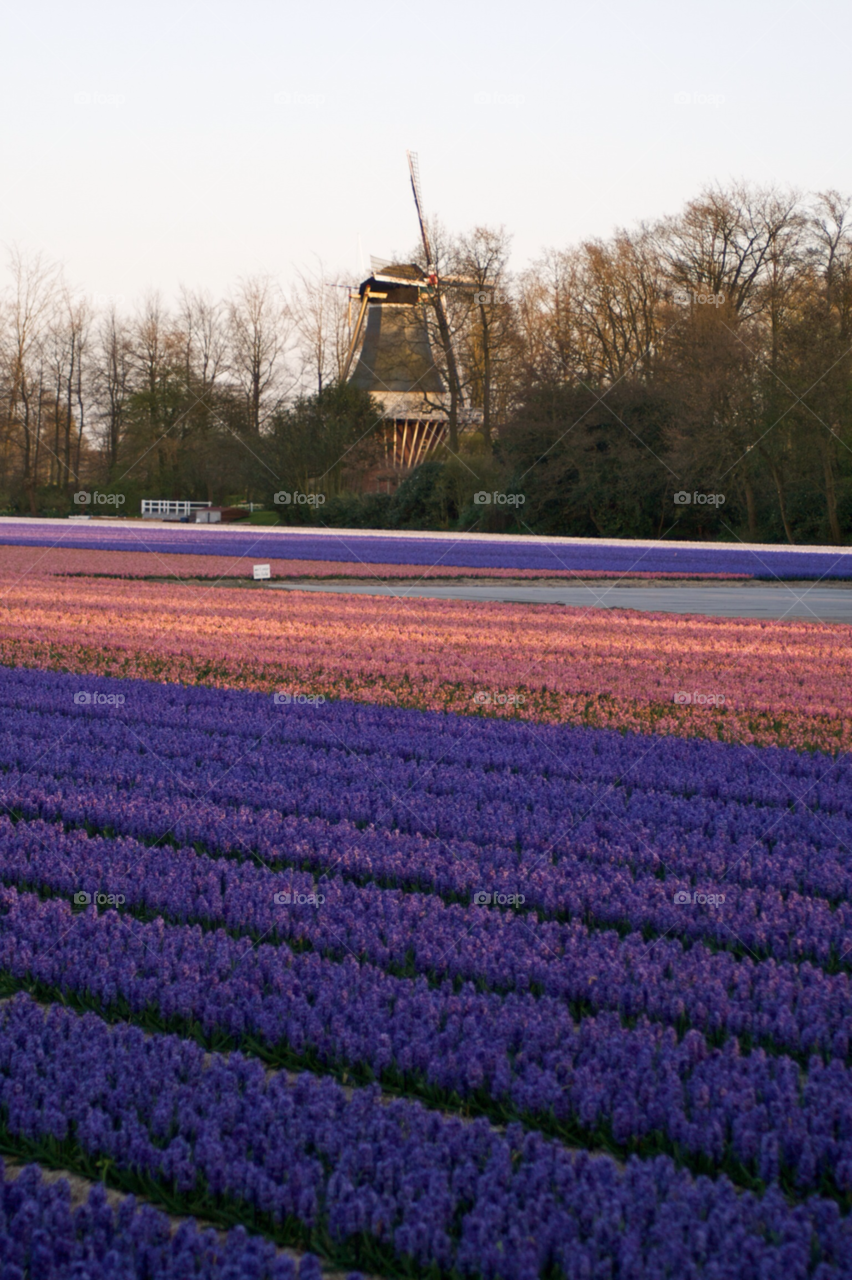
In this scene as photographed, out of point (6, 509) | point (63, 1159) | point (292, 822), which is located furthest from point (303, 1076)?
point (6, 509)

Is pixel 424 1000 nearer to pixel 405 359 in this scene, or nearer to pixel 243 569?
pixel 243 569

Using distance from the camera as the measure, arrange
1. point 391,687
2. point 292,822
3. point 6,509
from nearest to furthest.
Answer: point 292,822 → point 391,687 → point 6,509

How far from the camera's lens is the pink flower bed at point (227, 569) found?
25906 mm

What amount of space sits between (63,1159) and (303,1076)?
2.17 ft

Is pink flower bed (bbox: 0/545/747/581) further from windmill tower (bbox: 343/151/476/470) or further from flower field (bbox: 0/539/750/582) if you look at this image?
windmill tower (bbox: 343/151/476/470)

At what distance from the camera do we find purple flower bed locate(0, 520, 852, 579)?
3050 cm

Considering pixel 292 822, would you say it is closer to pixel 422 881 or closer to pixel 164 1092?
pixel 422 881

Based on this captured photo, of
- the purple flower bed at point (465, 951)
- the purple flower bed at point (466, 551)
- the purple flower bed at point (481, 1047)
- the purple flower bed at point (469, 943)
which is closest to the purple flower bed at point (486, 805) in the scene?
the purple flower bed at point (465, 951)

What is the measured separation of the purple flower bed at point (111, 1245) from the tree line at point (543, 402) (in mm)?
41274

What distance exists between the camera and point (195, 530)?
48.9 meters

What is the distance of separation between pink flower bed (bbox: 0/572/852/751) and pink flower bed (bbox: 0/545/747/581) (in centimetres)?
666

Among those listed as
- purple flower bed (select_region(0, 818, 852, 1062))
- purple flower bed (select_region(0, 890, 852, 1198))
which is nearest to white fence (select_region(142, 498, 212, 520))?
purple flower bed (select_region(0, 818, 852, 1062))

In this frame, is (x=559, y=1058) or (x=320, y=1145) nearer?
(x=320, y=1145)

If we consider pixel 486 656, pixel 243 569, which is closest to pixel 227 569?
pixel 243 569
